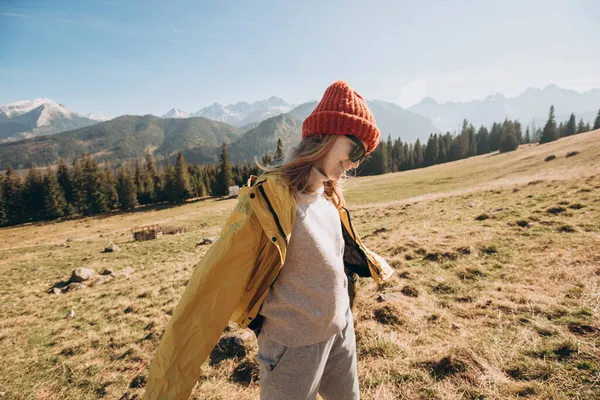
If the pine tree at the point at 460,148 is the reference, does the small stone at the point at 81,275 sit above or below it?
below

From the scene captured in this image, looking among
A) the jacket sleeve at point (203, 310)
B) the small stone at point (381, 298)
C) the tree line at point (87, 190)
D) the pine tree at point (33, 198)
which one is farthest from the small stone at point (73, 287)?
the pine tree at point (33, 198)

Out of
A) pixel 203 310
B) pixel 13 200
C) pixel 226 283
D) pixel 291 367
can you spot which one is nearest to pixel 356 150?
pixel 226 283

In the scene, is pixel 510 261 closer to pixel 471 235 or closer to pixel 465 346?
pixel 471 235

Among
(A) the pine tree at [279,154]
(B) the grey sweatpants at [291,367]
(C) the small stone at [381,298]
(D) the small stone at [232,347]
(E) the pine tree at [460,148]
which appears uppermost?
(E) the pine tree at [460,148]

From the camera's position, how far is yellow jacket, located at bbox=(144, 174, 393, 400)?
1.73 metres

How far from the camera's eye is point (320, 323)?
2.20 meters

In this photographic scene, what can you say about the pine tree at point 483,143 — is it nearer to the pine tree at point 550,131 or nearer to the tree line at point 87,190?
the pine tree at point 550,131

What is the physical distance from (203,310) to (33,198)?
8938 centimetres

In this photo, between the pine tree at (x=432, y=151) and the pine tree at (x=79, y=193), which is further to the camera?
the pine tree at (x=432, y=151)

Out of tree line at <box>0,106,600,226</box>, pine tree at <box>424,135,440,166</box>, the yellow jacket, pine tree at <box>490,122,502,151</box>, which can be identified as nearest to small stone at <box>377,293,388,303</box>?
the yellow jacket

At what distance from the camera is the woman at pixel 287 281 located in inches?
70.3

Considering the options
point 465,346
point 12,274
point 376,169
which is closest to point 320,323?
point 465,346

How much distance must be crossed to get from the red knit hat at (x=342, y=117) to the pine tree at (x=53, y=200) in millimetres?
83583

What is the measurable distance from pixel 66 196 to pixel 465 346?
3547 inches
